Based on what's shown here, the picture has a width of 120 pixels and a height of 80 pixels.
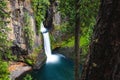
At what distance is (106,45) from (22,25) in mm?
30519

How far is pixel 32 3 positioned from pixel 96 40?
104ft

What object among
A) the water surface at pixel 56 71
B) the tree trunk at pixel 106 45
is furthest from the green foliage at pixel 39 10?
the tree trunk at pixel 106 45

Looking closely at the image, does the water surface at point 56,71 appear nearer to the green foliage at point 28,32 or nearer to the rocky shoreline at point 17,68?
the rocky shoreline at point 17,68

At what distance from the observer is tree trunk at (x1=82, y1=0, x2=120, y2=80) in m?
2.88

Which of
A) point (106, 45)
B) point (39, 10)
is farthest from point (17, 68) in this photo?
point (106, 45)

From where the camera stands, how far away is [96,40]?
10.0 ft

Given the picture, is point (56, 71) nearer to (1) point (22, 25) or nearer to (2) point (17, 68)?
(2) point (17, 68)

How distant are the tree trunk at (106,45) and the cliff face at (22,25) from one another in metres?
28.5

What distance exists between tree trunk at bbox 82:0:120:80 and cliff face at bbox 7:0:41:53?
28.5 m

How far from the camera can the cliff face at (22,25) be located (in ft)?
104

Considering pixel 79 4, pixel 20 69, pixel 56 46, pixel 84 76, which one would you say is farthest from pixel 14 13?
pixel 84 76

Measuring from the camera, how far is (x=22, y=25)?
109 feet

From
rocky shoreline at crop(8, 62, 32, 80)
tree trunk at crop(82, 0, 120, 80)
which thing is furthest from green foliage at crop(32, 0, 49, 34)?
tree trunk at crop(82, 0, 120, 80)

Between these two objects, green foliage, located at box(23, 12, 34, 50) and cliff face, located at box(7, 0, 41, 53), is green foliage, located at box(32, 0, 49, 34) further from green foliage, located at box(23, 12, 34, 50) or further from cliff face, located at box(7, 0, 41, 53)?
green foliage, located at box(23, 12, 34, 50)
